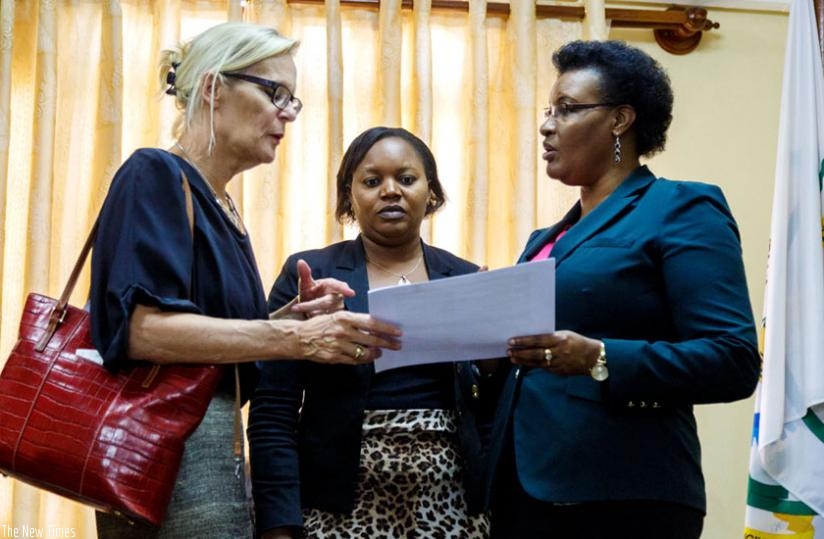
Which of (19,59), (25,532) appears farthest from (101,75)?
(25,532)

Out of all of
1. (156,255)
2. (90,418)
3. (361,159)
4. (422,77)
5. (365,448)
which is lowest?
(365,448)

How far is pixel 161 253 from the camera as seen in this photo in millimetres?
1636

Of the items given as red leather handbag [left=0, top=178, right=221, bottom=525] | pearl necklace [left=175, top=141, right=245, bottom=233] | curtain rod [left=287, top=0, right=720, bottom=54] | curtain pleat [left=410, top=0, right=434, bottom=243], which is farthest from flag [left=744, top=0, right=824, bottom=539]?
red leather handbag [left=0, top=178, right=221, bottom=525]

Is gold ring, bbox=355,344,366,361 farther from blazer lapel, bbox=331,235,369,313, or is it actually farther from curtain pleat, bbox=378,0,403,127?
curtain pleat, bbox=378,0,403,127

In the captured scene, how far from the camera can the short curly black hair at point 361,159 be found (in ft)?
8.10

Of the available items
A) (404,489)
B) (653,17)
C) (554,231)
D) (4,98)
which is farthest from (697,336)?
(4,98)

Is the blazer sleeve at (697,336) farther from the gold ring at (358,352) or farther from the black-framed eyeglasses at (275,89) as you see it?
the black-framed eyeglasses at (275,89)

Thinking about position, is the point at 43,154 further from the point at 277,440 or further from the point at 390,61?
the point at 277,440

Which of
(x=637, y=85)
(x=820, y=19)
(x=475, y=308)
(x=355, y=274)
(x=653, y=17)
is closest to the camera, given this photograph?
(x=475, y=308)

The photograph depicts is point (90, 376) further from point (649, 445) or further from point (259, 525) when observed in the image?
point (649, 445)

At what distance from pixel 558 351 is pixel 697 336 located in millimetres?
251

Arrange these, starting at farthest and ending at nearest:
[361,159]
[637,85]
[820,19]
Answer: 1. [820,19]
2. [361,159]
3. [637,85]

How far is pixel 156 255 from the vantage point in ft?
5.36

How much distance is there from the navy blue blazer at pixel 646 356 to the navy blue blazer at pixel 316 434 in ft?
0.91
